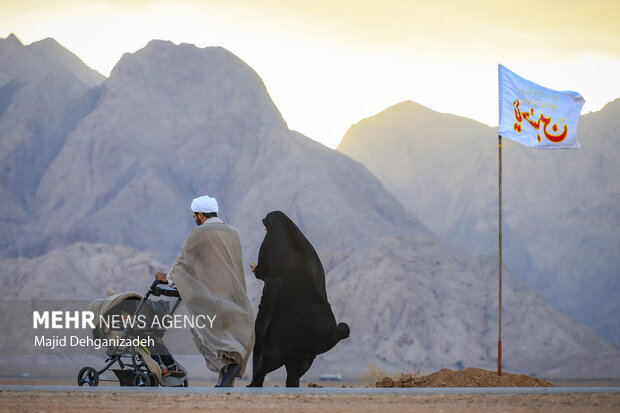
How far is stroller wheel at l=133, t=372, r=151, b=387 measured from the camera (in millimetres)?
9875

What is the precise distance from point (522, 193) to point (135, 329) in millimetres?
95618

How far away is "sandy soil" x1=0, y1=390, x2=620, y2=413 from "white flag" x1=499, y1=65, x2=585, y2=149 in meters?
5.88

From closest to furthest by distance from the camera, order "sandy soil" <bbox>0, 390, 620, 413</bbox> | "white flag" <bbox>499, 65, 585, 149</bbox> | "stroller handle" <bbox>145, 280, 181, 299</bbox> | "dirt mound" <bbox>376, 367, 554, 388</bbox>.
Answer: "sandy soil" <bbox>0, 390, 620, 413</bbox> < "stroller handle" <bbox>145, 280, 181, 299</bbox> < "dirt mound" <bbox>376, 367, 554, 388</bbox> < "white flag" <bbox>499, 65, 585, 149</bbox>

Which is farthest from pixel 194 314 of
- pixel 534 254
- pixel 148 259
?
pixel 534 254

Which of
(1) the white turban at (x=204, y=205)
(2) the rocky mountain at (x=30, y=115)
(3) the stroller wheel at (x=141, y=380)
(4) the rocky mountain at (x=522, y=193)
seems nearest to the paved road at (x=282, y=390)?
(3) the stroller wheel at (x=141, y=380)

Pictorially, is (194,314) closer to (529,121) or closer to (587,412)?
(587,412)

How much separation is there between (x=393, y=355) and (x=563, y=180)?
46.1m

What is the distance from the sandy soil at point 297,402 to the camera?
8039 mm

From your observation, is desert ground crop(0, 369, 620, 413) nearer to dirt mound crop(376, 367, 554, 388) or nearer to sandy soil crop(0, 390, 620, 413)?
sandy soil crop(0, 390, 620, 413)

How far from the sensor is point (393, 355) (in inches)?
2579

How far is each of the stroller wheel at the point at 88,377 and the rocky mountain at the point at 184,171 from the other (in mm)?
67475

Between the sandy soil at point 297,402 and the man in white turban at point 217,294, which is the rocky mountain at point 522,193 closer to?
the man in white turban at point 217,294

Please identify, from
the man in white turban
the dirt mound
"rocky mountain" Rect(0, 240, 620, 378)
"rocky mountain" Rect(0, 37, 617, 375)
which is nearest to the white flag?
the dirt mound

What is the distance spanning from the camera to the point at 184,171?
89.2 meters
